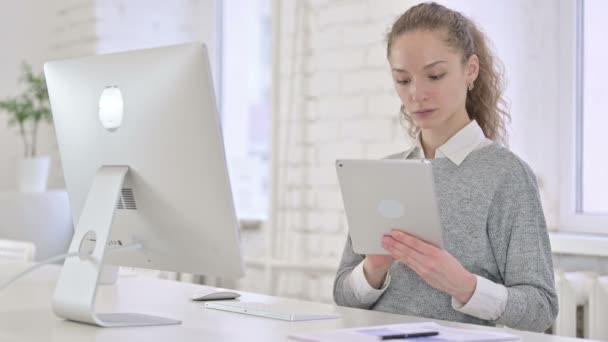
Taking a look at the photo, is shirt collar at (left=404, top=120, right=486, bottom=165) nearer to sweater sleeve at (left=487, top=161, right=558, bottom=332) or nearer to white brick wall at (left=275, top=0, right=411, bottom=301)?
sweater sleeve at (left=487, top=161, right=558, bottom=332)

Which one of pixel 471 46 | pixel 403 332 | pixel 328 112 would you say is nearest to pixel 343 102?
pixel 328 112

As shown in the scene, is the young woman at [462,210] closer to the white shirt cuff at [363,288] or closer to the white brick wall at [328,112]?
the white shirt cuff at [363,288]

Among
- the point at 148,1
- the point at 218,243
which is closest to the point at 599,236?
the point at 218,243

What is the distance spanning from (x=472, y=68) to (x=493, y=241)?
400 millimetres

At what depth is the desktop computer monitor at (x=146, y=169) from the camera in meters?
1.61

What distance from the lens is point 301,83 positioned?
3.26 m

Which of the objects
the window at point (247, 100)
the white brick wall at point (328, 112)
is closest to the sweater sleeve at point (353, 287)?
the white brick wall at point (328, 112)

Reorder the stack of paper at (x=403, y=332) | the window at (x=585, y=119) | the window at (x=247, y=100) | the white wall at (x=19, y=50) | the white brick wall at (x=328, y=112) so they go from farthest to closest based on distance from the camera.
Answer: the white wall at (x=19, y=50) < the window at (x=247, y=100) < the white brick wall at (x=328, y=112) < the window at (x=585, y=119) < the stack of paper at (x=403, y=332)

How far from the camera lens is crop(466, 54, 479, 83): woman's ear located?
79.0 inches

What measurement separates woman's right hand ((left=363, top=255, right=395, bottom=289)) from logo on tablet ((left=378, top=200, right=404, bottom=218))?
207 mm

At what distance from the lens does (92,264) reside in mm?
1670

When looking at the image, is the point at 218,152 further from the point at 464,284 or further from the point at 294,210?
the point at 294,210

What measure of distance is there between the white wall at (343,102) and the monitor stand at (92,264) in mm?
1415

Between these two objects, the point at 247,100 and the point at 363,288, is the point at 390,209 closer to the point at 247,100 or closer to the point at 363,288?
the point at 363,288
